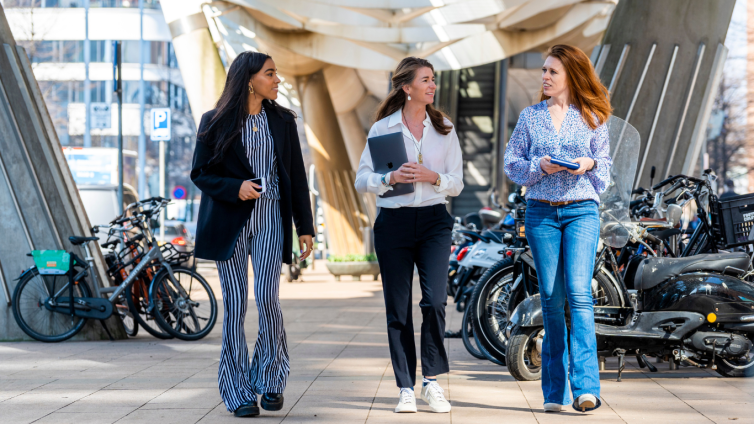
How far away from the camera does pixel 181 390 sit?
5941mm

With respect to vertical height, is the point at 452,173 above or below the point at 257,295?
above

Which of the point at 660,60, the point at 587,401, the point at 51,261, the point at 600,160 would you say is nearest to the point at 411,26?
the point at 660,60

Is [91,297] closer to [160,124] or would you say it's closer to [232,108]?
[232,108]

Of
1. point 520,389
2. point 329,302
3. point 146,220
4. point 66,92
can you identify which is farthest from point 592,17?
point 66,92

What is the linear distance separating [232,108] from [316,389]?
1.86 metres

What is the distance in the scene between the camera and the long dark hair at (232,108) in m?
5.07

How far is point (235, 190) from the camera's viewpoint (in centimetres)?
497

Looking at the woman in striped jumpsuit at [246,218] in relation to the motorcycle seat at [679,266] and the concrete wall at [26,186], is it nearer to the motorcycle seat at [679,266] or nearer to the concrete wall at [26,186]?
the motorcycle seat at [679,266]

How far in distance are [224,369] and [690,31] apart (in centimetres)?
799

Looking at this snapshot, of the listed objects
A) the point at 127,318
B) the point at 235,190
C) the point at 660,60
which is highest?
the point at 660,60

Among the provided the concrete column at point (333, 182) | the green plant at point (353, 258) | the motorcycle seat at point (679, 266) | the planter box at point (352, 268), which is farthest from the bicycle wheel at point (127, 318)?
the concrete column at point (333, 182)

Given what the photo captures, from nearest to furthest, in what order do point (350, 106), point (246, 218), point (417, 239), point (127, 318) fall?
point (246, 218) < point (417, 239) < point (127, 318) < point (350, 106)

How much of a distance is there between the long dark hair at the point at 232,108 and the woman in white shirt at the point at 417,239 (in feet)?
2.31

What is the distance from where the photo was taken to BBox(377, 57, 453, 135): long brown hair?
17.3 feet
